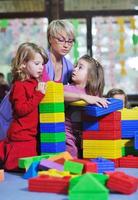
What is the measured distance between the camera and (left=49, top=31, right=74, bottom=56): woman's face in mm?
2170

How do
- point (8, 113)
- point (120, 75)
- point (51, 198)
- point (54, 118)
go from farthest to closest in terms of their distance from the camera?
point (120, 75) < point (8, 113) < point (54, 118) < point (51, 198)

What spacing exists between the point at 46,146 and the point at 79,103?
0.75ft

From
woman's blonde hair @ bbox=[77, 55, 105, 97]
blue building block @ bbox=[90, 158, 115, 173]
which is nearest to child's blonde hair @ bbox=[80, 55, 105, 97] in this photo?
woman's blonde hair @ bbox=[77, 55, 105, 97]

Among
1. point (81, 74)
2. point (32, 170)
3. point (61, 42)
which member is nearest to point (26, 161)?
point (32, 170)

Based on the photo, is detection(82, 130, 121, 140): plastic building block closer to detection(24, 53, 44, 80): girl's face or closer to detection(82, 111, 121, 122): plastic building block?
detection(82, 111, 121, 122): plastic building block

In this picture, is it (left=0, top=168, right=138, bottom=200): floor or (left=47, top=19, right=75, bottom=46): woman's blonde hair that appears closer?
(left=0, top=168, right=138, bottom=200): floor

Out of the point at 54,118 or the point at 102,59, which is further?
the point at 102,59

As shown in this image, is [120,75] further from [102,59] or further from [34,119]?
[34,119]

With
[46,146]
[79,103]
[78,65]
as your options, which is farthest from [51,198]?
[78,65]

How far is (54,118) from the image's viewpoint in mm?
1915

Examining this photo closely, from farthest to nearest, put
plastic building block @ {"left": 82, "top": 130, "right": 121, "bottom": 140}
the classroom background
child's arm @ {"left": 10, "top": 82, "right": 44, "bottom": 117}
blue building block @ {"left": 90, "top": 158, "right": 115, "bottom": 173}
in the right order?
the classroom background → plastic building block @ {"left": 82, "top": 130, "right": 121, "bottom": 140} → child's arm @ {"left": 10, "top": 82, "right": 44, "bottom": 117} → blue building block @ {"left": 90, "top": 158, "right": 115, "bottom": 173}

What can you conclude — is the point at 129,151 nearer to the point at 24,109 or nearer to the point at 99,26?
the point at 24,109

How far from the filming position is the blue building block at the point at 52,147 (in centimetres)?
191

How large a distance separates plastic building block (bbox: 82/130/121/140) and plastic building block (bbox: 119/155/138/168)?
92 millimetres
